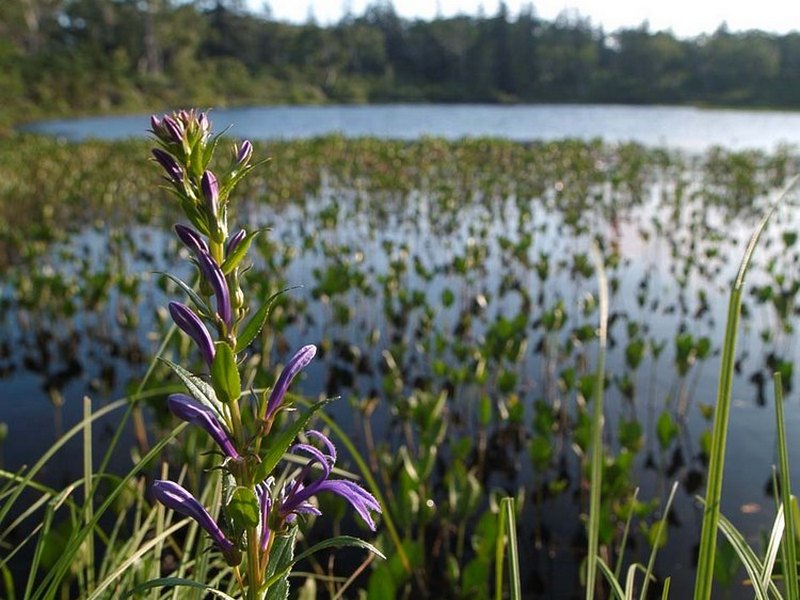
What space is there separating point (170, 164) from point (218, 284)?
0.64 feet

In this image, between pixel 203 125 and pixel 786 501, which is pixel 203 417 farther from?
pixel 786 501

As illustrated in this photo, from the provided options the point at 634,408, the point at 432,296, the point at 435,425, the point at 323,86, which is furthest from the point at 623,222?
the point at 323,86

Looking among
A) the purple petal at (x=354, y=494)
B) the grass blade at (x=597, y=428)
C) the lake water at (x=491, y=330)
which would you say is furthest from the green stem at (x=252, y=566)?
the lake water at (x=491, y=330)

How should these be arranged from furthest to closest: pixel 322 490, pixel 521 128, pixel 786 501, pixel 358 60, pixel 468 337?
pixel 358 60, pixel 521 128, pixel 468 337, pixel 786 501, pixel 322 490

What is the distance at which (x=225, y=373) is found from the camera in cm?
89

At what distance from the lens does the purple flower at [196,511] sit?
0.95 metres

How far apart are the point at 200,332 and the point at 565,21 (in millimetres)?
91820

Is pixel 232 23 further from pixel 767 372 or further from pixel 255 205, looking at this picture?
pixel 767 372

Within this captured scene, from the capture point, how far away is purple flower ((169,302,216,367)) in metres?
0.94

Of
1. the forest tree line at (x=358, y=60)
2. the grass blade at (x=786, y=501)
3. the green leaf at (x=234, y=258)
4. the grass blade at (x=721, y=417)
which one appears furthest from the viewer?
the forest tree line at (x=358, y=60)

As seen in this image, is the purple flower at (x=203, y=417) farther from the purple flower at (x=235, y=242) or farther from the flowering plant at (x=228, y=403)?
the purple flower at (x=235, y=242)

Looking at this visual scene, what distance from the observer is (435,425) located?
3.74m

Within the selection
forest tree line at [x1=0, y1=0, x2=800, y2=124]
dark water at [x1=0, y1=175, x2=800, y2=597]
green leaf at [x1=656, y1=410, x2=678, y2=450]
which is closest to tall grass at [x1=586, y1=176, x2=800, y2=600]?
dark water at [x1=0, y1=175, x2=800, y2=597]

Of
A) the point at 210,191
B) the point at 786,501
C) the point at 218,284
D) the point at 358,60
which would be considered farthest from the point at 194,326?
the point at 358,60
